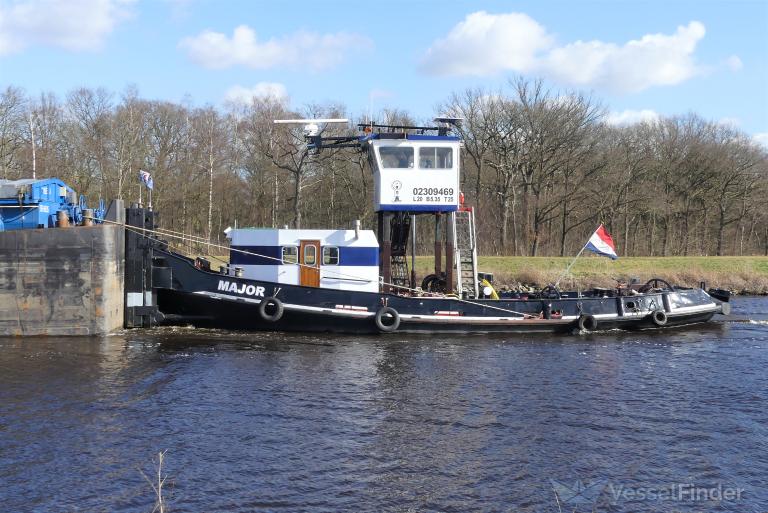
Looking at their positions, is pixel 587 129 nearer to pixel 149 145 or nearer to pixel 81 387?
pixel 149 145

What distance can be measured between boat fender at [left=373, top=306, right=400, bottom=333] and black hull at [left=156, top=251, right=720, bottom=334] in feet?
0.40

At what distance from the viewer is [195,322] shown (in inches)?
698

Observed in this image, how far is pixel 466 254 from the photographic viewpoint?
18891 mm

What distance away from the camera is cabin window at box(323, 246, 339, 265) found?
17766mm

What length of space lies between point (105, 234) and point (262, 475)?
10425 mm

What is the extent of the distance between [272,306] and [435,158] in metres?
6.08

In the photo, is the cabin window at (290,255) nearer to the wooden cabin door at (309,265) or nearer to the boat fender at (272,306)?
the wooden cabin door at (309,265)

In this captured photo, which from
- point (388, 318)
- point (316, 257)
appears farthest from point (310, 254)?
point (388, 318)

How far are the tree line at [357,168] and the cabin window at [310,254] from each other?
18.9 m

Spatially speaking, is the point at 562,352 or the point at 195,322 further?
the point at 195,322

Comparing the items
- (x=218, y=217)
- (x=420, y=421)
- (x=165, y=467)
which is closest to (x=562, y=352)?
(x=420, y=421)

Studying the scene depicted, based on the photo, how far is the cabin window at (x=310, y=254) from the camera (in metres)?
17.8

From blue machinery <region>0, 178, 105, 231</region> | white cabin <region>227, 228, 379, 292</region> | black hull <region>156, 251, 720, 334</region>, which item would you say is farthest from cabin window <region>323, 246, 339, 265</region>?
blue machinery <region>0, 178, 105, 231</region>

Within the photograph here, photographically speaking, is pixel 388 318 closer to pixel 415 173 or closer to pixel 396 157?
pixel 415 173
